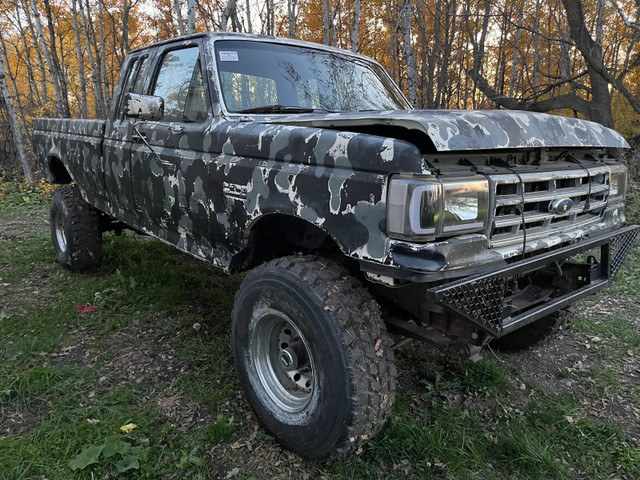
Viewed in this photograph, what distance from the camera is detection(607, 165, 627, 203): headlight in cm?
255

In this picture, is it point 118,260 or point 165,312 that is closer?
point 165,312

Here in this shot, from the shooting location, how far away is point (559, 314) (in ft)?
10.1

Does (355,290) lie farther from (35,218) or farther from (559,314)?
(35,218)

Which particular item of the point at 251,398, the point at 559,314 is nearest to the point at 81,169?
the point at 251,398

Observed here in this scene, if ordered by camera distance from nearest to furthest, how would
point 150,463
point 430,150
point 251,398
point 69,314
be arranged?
point 430,150 → point 150,463 → point 251,398 → point 69,314

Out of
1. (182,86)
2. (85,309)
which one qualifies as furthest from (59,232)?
(182,86)

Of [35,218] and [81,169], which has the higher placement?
[81,169]

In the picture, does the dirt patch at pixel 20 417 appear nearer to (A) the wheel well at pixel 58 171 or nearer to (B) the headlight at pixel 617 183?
(A) the wheel well at pixel 58 171

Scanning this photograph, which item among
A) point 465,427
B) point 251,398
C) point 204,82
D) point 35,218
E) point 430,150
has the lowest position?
point 465,427

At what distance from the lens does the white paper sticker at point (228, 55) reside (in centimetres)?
292

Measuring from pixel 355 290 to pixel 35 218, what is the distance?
757cm

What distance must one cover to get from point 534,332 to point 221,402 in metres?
2.18

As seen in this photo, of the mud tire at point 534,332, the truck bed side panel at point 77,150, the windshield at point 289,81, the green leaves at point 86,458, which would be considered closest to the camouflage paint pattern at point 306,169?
the windshield at point 289,81

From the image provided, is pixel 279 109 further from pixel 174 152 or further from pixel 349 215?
pixel 349 215
